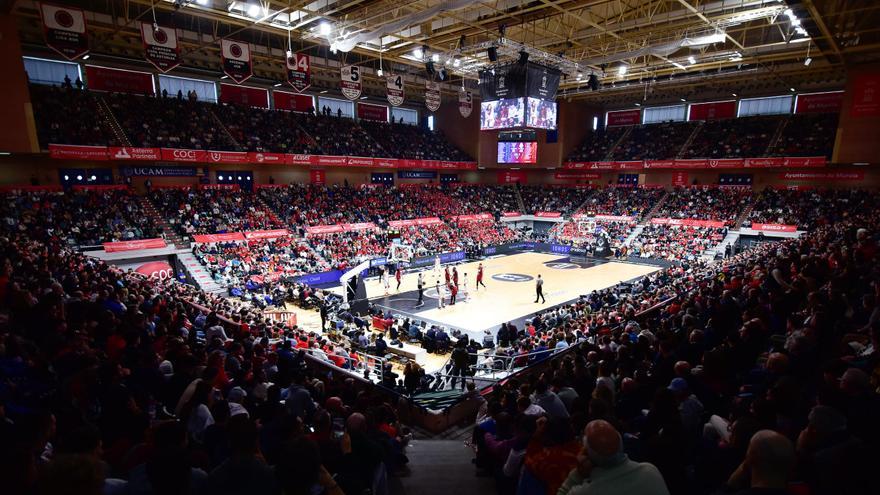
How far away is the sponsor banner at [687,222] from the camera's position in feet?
107

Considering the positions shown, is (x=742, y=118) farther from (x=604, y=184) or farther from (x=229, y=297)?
(x=229, y=297)

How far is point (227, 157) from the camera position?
2767 centimetres

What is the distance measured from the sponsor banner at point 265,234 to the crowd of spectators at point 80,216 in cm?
458

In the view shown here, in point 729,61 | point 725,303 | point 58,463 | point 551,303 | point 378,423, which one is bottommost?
point 551,303

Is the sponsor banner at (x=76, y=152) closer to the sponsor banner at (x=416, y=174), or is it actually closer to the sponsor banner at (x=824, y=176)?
the sponsor banner at (x=416, y=174)

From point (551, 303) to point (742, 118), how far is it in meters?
29.9

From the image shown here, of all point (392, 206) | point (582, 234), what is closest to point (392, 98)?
point (392, 206)

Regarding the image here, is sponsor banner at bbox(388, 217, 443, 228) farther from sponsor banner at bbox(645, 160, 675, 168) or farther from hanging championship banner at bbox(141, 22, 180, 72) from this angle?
hanging championship banner at bbox(141, 22, 180, 72)

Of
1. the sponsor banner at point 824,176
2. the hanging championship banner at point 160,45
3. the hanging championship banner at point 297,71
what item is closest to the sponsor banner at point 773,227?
the sponsor banner at point 824,176

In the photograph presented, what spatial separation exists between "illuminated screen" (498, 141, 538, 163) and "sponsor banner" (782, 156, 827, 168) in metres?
18.0

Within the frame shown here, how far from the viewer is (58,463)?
1781 millimetres

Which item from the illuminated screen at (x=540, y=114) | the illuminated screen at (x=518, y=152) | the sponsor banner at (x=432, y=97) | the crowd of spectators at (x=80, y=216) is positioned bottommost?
the crowd of spectators at (x=80, y=216)

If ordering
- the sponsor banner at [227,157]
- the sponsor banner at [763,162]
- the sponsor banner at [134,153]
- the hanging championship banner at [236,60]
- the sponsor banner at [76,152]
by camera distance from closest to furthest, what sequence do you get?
1. the hanging championship banner at [236,60]
2. the sponsor banner at [76,152]
3. the sponsor banner at [134,153]
4. the sponsor banner at [227,157]
5. the sponsor banner at [763,162]

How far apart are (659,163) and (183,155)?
36736mm
